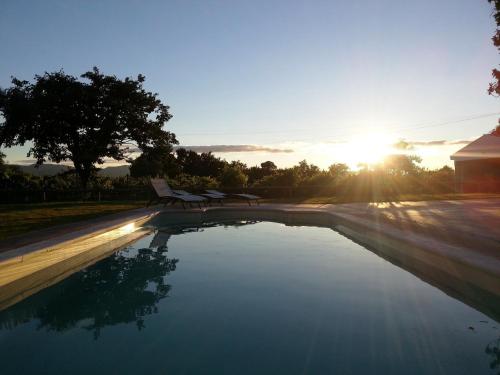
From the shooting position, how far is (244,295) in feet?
17.4

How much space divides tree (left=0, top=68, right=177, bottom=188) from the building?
57.4 ft

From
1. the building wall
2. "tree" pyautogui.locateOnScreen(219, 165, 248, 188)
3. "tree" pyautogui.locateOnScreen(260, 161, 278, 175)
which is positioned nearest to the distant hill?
"tree" pyautogui.locateOnScreen(219, 165, 248, 188)

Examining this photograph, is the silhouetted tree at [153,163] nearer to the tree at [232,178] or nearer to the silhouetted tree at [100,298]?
the tree at [232,178]

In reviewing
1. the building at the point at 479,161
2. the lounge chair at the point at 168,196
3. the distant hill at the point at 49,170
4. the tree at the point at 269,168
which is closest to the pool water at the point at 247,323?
the lounge chair at the point at 168,196

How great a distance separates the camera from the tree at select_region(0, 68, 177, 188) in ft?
66.4

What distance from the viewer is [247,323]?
14.1 ft

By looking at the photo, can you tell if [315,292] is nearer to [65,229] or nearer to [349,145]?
[65,229]

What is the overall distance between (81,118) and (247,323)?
19981mm

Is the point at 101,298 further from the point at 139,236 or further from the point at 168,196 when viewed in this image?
the point at 168,196

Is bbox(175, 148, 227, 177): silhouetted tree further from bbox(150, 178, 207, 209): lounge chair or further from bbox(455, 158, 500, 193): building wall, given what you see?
bbox(150, 178, 207, 209): lounge chair

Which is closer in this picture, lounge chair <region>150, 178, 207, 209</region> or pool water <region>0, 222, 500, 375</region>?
pool water <region>0, 222, 500, 375</region>

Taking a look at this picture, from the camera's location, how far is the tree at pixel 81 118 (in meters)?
20.2

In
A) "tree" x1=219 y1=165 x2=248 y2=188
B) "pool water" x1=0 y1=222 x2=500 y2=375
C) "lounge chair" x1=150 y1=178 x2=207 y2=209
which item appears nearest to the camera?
"pool water" x1=0 y1=222 x2=500 y2=375

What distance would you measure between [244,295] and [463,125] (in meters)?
38.5
